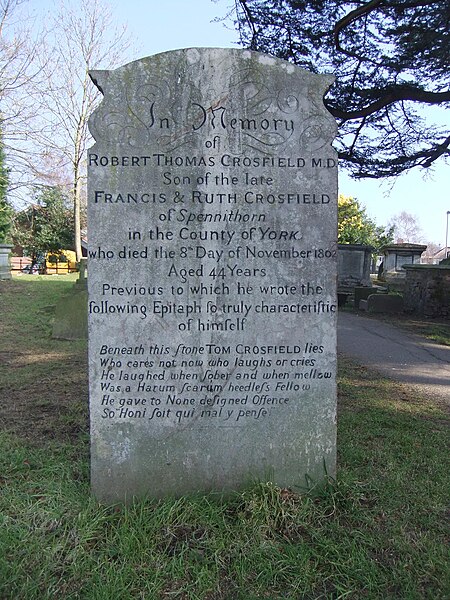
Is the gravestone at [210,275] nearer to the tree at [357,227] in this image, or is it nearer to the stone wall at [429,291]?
the stone wall at [429,291]

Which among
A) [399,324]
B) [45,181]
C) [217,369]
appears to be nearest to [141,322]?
[217,369]

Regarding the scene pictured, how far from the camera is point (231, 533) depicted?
2.80 m

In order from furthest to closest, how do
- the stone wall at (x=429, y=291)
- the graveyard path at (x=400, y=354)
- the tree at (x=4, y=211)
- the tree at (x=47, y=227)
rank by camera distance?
1. the tree at (x=47, y=227)
2. the tree at (x=4, y=211)
3. the stone wall at (x=429, y=291)
4. the graveyard path at (x=400, y=354)

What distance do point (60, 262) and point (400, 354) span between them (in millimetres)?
33450

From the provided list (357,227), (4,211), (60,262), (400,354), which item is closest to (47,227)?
(60,262)

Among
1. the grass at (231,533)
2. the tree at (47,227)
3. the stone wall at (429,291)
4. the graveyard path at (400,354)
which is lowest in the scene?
the graveyard path at (400,354)

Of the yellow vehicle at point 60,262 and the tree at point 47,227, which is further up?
the tree at point 47,227

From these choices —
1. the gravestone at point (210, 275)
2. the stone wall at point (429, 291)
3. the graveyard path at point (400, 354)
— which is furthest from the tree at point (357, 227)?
the gravestone at point (210, 275)

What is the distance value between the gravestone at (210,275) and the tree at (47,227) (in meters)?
37.3

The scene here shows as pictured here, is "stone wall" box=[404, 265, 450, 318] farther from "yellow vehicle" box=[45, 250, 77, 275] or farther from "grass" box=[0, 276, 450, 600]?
"yellow vehicle" box=[45, 250, 77, 275]

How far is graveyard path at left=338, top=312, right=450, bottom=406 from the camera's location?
6.72m

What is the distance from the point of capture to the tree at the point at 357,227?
3444 cm

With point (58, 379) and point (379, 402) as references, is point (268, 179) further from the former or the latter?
point (58, 379)

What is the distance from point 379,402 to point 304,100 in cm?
338
